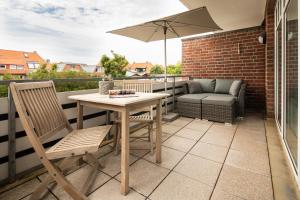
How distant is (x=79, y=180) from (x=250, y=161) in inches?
73.8

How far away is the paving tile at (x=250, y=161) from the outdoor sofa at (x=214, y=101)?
1.33 metres

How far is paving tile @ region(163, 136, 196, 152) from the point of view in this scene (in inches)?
88.8

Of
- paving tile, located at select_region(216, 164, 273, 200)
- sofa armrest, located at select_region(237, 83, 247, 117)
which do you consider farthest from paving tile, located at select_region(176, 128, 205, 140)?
sofa armrest, located at select_region(237, 83, 247, 117)

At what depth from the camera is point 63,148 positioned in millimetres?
1228

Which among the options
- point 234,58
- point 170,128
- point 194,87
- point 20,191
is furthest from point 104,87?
point 234,58

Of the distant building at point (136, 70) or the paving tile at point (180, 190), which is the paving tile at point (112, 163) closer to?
the paving tile at point (180, 190)

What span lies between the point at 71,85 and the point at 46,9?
325 inches

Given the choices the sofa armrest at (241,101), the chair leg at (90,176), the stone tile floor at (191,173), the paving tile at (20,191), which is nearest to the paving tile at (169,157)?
the stone tile floor at (191,173)

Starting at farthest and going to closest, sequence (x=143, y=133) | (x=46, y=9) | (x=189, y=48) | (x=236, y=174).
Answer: (x=46, y=9) < (x=189, y=48) < (x=143, y=133) < (x=236, y=174)

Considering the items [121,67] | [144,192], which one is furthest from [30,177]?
[121,67]

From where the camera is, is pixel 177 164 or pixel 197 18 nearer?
pixel 177 164

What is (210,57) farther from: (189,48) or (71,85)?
(71,85)

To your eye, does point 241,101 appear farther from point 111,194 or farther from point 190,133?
point 111,194

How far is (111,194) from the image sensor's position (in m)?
1.36
